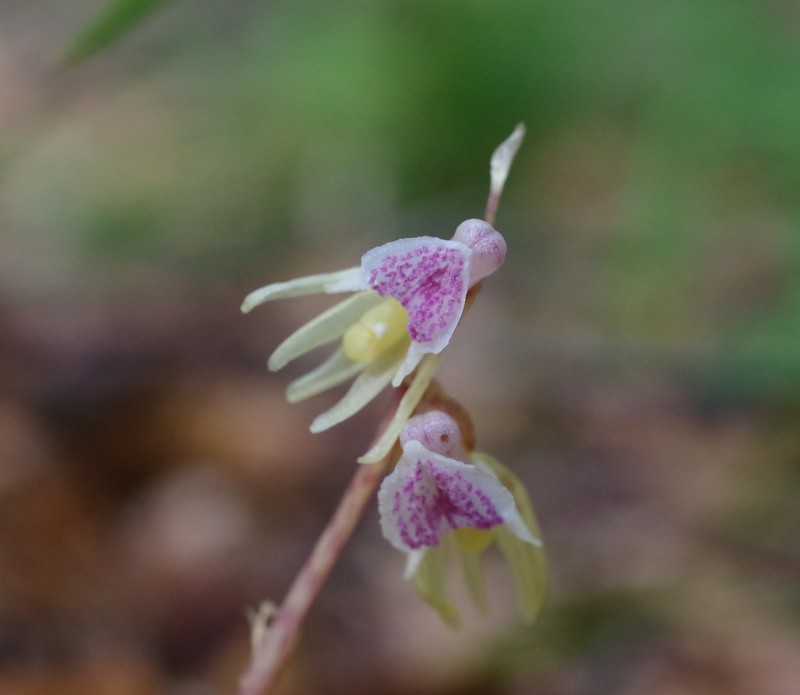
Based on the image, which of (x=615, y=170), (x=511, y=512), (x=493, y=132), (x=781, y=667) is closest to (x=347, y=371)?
(x=511, y=512)

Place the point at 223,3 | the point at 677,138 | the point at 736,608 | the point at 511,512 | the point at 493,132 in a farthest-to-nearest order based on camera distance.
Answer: the point at 223,3, the point at 493,132, the point at 677,138, the point at 736,608, the point at 511,512

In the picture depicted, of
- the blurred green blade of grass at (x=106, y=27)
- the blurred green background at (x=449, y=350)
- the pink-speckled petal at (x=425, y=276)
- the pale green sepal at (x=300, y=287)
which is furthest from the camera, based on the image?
the blurred green background at (x=449, y=350)

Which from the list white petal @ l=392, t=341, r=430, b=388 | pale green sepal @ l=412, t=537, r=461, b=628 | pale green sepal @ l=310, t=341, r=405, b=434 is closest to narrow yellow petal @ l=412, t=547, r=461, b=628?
pale green sepal @ l=412, t=537, r=461, b=628

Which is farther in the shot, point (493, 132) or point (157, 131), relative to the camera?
point (157, 131)

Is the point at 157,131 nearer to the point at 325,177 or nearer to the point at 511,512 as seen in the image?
the point at 325,177

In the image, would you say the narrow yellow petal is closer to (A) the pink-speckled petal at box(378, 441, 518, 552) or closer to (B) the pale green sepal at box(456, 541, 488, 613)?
(B) the pale green sepal at box(456, 541, 488, 613)

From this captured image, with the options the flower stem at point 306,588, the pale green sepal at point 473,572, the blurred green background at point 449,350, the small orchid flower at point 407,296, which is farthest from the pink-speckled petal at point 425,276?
the blurred green background at point 449,350

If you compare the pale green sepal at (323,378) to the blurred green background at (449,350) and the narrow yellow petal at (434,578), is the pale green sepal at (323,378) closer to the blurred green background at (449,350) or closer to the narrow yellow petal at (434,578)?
the narrow yellow petal at (434,578)
